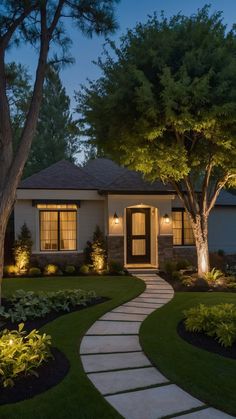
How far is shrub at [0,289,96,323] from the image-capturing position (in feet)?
24.4

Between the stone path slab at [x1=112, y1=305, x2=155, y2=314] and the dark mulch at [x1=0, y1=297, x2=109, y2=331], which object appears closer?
the dark mulch at [x1=0, y1=297, x2=109, y2=331]

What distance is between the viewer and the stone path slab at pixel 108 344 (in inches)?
229

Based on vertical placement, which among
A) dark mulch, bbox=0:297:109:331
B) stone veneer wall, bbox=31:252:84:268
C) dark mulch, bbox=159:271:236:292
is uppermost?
stone veneer wall, bbox=31:252:84:268

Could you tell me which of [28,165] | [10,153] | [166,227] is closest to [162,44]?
[10,153]

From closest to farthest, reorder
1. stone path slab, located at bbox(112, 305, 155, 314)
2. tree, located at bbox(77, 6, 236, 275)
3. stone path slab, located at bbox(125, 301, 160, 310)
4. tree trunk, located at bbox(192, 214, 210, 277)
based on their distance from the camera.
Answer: stone path slab, located at bbox(112, 305, 155, 314), stone path slab, located at bbox(125, 301, 160, 310), tree, located at bbox(77, 6, 236, 275), tree trunk, located at bbox(192, 214, 210, 277)

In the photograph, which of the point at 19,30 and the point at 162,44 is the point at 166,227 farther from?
the point at 19,30

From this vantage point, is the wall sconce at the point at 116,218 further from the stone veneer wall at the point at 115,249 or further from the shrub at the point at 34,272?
the shrub at the point at 34,272

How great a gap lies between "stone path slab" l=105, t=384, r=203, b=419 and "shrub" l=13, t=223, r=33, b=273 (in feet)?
35.0

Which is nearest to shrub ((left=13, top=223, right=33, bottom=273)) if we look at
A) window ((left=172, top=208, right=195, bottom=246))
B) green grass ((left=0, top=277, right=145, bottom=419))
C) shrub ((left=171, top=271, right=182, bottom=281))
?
green grass ((left=0, top=277, right=145, bottom=419))

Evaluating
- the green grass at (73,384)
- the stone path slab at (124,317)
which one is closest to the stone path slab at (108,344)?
the green grass at (73,384)

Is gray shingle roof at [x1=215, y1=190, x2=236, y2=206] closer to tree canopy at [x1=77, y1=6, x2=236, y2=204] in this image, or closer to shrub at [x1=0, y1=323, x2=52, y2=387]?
tree canopy at [x1=77, y1=6, x2=236, y2=204]

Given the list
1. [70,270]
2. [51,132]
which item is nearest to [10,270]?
[70,270]

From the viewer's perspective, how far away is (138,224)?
15.9 m

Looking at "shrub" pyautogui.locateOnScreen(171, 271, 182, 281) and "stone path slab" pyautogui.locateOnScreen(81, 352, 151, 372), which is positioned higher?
"shrub" pyautogui.locateOnScreen(171, 271, 182, 281)
